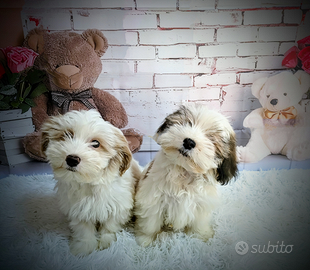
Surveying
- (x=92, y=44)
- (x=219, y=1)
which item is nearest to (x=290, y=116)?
(x=219, y=1)

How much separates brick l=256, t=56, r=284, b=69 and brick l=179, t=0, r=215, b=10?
14.2 inches

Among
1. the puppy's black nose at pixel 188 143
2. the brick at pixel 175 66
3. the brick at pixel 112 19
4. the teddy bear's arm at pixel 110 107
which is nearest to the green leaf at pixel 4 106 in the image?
the teddy bear's arm at pixel 110 107

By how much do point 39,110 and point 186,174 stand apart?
2.80ft

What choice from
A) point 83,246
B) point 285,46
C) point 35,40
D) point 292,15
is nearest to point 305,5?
point 292,15

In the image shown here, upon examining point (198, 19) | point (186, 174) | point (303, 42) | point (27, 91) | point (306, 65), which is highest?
point (198, 19)

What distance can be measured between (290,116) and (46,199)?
5.18ft

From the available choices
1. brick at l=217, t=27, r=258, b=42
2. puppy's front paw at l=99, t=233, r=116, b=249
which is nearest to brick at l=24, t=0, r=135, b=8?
brick at l=217, t=27, r=258, b=42

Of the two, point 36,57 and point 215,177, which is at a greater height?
point 36,57

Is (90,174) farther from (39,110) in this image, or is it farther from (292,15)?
(292,15)

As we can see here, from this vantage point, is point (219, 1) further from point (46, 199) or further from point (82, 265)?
point (46, 199)

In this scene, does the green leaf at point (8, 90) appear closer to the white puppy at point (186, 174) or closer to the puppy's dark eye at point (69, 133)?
the puppy's dark eye at point (69, 133)

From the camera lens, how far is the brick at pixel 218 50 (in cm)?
104

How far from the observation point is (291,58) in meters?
1.09

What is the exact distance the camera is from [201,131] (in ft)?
3.05
